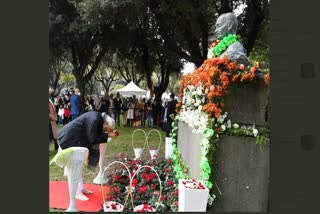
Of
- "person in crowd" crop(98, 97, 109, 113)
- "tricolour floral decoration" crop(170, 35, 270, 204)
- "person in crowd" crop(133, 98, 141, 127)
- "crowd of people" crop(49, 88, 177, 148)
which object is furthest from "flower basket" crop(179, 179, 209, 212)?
"person in crowd" crop(133, 98, 141, 127)

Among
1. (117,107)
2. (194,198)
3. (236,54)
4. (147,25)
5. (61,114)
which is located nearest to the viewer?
(194,198)

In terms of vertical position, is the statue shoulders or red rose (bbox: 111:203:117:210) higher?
the statue shoulders

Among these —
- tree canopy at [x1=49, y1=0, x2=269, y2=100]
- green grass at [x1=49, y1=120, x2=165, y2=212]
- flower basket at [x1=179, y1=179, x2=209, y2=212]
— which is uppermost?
tree canopy at [x1=49, y1=0, x2=269, y2=100]

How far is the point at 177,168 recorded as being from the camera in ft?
21.7

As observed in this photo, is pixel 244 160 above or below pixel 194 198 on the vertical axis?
above

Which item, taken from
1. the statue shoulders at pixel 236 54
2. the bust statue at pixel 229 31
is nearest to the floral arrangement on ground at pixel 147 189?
the statue shoulders at pixel 236 54

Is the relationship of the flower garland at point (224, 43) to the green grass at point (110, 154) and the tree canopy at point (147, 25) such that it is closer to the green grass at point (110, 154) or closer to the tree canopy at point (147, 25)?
the green grass at point (110, 154)

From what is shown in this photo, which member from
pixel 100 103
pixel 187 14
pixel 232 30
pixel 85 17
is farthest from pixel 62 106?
pixel 232 30

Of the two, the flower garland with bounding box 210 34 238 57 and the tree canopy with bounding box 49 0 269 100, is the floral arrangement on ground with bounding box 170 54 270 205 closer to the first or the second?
the flower garland with bounding box 210 34 238 57

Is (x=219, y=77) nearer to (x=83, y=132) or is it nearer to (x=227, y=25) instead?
(x=227, y=25)

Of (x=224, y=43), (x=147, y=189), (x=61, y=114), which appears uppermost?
(x=224, y=43)

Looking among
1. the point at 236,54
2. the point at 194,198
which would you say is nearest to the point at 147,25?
the point at 236,54

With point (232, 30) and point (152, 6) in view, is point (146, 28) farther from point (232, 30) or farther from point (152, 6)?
point (232, 30)

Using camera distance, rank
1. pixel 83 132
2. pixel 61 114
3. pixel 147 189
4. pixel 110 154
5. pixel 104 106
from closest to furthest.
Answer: pixel 147 189 < pixel 83 132 < pixel 110 154 < pixel 61 114 < pixel 104 106
